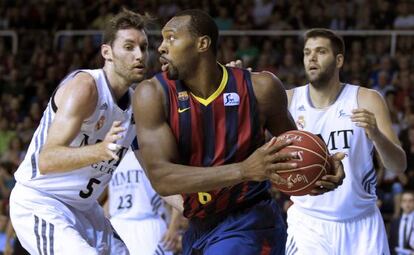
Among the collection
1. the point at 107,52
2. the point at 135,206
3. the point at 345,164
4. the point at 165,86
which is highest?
the point at 107,52

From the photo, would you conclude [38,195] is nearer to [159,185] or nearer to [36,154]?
[36,154]

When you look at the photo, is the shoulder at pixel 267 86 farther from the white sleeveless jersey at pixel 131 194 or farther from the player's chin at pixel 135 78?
the white sleeveless jersey at pixel 131 194

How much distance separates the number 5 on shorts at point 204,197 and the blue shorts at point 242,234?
0.14 metres

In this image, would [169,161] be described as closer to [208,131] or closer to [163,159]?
[163,159]

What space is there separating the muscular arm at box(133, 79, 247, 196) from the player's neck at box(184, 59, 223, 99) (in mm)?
178

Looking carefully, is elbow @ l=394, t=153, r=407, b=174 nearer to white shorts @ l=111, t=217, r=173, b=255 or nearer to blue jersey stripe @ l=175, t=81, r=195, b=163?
blue jersey stripe @ l=175, t=81, r=195, b=163

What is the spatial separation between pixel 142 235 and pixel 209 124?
406cm

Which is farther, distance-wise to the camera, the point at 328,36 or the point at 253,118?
Answer: the point at 328,36

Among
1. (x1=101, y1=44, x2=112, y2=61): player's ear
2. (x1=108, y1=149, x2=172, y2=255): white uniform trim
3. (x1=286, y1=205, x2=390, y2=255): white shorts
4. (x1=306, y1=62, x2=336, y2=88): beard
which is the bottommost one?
(x1=108, y1=149, x2=172, y2=255): white uniform trim

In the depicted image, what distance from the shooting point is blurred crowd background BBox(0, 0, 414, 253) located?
12141 mm

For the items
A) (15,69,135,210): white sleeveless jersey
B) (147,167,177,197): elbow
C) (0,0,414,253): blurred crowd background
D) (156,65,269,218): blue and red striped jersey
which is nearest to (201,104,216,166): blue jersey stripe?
(156,65,269,218): blue and red striped jersey

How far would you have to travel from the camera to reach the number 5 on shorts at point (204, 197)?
4824 millimetres

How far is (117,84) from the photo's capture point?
572 cm

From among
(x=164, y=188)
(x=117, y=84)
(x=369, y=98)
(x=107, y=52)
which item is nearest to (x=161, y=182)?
(x=164, y=188)
